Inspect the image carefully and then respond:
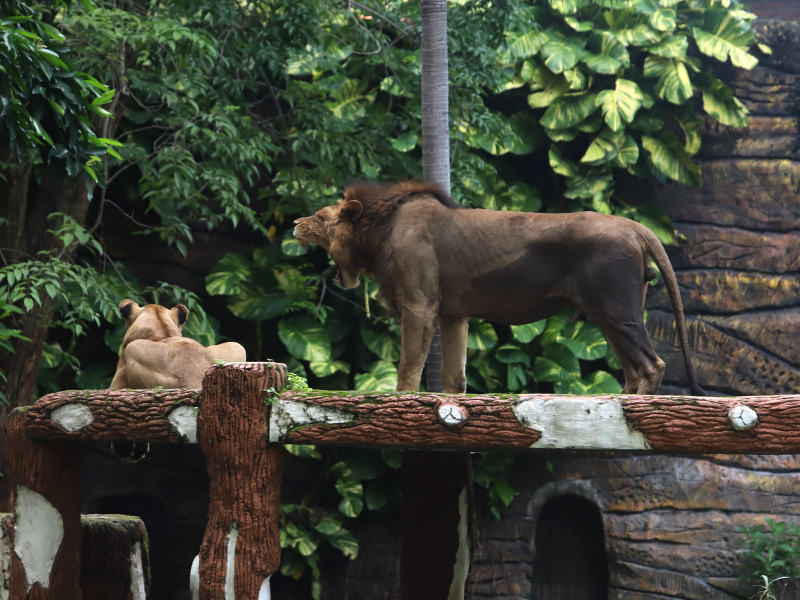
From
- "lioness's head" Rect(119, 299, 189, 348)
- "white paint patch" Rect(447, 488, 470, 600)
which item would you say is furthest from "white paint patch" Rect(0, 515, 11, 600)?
"white paint patch" Rect(447, 488, 470, 600)

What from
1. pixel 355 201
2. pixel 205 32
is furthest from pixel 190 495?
pixel 355 201

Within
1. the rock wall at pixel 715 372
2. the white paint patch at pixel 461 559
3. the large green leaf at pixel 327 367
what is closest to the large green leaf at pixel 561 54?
the rock wall at pixel 715 372

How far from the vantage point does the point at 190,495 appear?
10.0 m

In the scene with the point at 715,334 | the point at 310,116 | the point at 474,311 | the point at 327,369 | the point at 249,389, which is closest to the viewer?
the point at 249,389

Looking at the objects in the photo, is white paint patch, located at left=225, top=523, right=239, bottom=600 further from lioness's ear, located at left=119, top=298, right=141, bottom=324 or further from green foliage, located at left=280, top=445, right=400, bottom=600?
green foliage, located at left=280, top=445, right=400, bottom=600

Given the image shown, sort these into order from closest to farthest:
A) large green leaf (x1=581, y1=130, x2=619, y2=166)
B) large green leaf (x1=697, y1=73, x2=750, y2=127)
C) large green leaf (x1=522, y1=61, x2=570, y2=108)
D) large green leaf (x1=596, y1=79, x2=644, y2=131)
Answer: large green leaf (x1=596, y1=79, x2=644, y2=131) < large green leaf (x1=581, y1=130, x2=619, y2=166) < large green leaf (x1=522, y1=61, x2=570, y2=108) < large green leaf (x1=697, y1=73, x2=750, y2=127)

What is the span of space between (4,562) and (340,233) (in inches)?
110

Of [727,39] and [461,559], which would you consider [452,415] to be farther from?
[727,39]

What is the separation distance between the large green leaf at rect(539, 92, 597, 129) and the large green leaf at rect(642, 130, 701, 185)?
72cm

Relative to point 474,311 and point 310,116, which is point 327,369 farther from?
point 474,311

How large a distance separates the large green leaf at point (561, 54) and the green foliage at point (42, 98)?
19.4 ft

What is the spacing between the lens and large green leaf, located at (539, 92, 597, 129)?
10.3 metres

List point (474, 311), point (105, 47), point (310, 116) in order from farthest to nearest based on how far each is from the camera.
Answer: point (310, 116) → point (105, 47) → point (474, 311)

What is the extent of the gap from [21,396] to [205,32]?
10.6 ft
